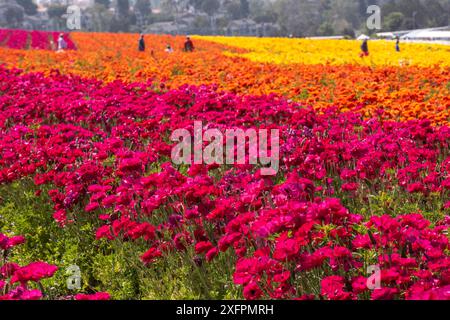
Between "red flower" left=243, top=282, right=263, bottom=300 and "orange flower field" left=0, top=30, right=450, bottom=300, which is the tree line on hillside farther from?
"red flower" left=243, top=282, right=263, bottom=300

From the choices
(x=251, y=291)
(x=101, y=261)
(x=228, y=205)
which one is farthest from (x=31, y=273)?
(x=101, y=261)

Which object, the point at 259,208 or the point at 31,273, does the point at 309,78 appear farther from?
the point at 31,273

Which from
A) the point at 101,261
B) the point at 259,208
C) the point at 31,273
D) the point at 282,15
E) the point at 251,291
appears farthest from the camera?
the point at 282,15

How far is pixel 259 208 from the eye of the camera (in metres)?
5.07

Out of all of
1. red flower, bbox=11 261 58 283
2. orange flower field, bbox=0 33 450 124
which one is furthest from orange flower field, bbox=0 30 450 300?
orange flower field, bbox=0 33 450 124

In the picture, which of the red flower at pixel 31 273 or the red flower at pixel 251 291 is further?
the red flower at pixel 251 291

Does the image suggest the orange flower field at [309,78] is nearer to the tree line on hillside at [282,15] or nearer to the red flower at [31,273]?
the red flower at [31,273]

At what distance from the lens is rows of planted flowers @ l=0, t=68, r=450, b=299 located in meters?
3.43

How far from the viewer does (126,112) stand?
29.6ft

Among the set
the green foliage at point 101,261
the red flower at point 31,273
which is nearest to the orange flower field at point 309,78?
the green foliage at point 101,261

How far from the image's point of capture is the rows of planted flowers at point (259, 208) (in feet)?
11.2

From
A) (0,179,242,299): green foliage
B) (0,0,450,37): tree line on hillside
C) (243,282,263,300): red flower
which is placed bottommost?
(0,179,242,299): green foliage

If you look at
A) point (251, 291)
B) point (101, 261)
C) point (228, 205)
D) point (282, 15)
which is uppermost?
point (282, 15)

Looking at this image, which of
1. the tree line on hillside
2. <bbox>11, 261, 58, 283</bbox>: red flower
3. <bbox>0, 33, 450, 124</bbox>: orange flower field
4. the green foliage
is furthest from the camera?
the tree line on hillside
